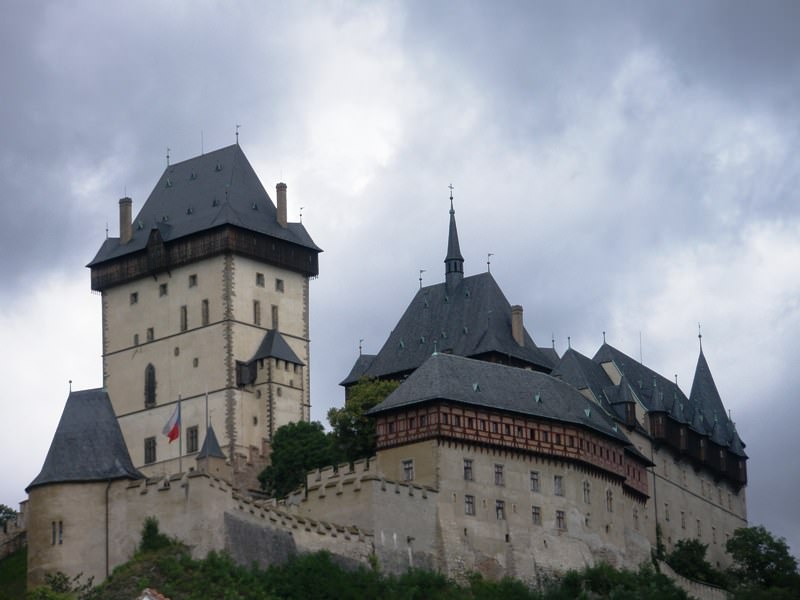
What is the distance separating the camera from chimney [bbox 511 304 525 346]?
365ft

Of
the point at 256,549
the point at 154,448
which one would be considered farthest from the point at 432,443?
the point at 154,448

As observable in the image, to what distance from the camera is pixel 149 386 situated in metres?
112

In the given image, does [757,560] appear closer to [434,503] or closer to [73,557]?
[434,503]

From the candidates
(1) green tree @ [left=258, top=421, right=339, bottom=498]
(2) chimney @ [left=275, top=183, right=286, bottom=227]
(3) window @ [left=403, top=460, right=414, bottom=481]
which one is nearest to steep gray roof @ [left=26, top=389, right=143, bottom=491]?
(3) window @ [left=403, top=460, right=414, bottom=481]

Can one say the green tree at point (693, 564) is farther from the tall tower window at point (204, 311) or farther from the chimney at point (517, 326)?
the tall tower window at point (204, 311)

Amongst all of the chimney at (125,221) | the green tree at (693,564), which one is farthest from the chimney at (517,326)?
the chimney at (125,221)

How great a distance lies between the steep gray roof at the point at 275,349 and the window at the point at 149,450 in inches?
230

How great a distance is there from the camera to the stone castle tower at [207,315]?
360 ft

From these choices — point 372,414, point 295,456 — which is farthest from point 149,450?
point 372,414

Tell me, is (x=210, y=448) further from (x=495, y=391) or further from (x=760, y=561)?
(x=760, y=561)

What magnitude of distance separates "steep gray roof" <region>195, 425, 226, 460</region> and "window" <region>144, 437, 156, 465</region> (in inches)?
160

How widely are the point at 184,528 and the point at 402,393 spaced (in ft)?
47.0

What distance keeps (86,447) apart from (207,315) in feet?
70.1

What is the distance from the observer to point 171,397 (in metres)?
111
